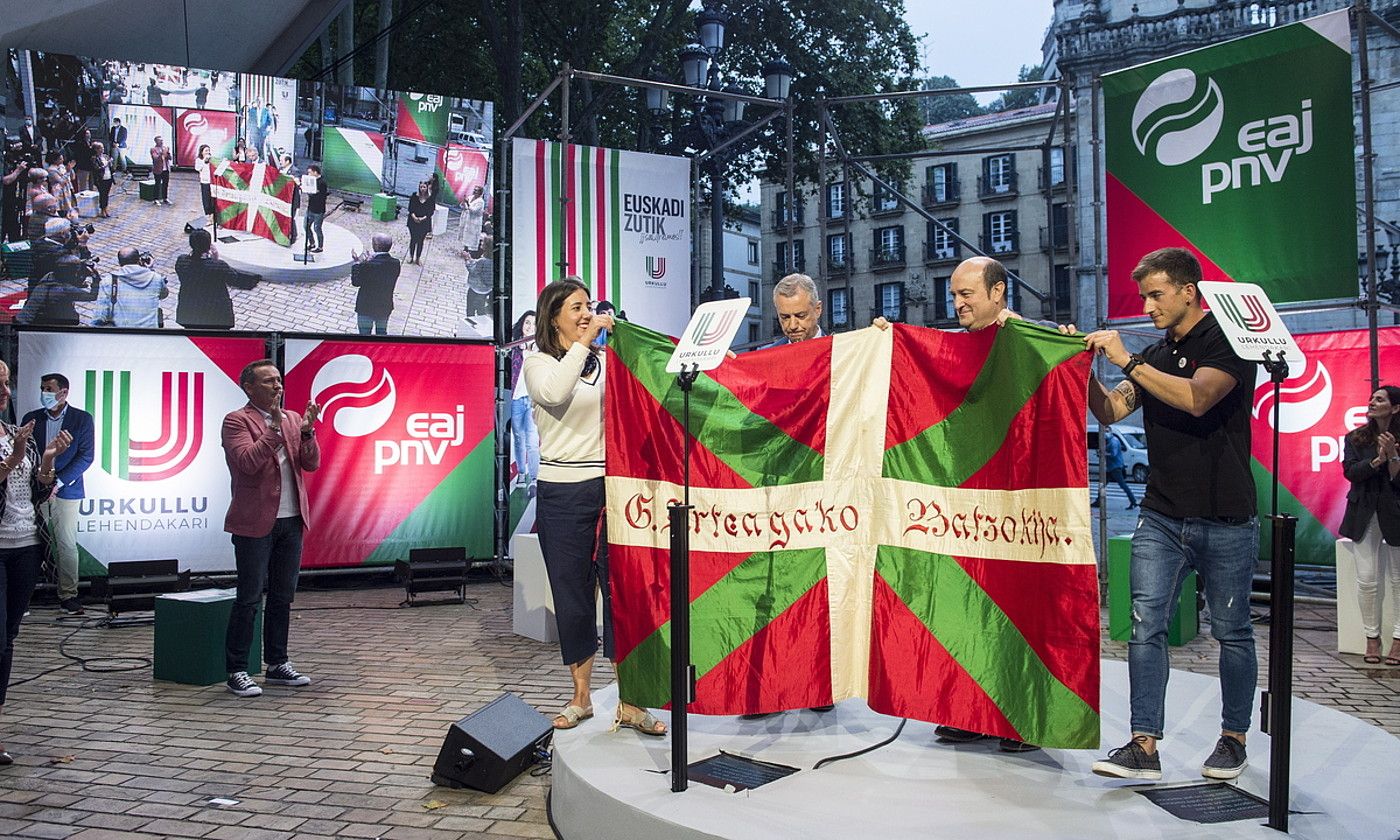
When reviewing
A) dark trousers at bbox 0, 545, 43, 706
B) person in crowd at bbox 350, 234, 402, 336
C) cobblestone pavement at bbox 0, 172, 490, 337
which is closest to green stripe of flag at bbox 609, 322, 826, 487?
dark trousers at bbox 0, 545, 43, 706

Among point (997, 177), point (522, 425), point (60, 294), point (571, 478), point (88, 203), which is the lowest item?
point (571, 478)

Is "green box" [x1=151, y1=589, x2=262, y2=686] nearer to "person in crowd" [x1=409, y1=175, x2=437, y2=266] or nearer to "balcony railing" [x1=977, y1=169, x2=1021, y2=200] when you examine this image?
"person in crowd" [x1=409, y1=175, x2=437, y2=266]

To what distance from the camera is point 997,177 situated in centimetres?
5338

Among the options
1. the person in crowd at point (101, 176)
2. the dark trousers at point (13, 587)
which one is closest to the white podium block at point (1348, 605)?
the dark trousers at point (13, 587)

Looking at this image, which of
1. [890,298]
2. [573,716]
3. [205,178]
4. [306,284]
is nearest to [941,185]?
[890,298]

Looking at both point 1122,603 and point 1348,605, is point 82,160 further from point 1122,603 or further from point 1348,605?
point 1348,605

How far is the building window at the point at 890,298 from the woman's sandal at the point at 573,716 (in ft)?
166

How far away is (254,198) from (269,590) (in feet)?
20.4

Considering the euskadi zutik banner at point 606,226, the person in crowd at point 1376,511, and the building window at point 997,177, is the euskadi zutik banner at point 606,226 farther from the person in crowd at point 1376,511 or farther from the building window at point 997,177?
the building window at point 997,177

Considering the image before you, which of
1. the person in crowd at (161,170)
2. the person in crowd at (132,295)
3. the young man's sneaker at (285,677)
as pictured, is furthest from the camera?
the person in crowd at (161,170)

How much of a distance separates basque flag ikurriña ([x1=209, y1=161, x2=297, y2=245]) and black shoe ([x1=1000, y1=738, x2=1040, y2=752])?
9602mm

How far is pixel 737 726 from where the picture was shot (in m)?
4.68

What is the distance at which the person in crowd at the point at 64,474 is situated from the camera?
984 centimetres

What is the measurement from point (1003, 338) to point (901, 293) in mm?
52044
